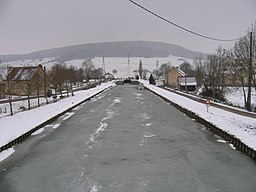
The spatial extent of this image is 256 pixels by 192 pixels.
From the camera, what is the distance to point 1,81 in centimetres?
3244

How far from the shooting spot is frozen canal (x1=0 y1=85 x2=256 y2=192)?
941cm

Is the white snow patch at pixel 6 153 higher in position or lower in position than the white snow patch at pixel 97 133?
higher

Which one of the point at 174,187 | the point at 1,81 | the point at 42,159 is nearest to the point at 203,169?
the point at 174,187

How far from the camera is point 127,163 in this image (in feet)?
37.7

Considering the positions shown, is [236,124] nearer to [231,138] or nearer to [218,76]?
[231,138]

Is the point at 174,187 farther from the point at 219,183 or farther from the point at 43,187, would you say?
the point at 43,187

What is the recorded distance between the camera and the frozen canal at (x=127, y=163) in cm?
941

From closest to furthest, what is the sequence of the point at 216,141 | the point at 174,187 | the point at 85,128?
1. the point at 174,187
2. the point at 216,141
3. the point at 85,128

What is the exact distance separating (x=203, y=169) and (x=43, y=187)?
16.7 ft

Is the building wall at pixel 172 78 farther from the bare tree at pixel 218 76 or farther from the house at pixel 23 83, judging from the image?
the house at pixel 23 83

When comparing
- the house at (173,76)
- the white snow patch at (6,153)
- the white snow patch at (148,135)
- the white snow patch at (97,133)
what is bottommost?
the white snow patch at (148,135)

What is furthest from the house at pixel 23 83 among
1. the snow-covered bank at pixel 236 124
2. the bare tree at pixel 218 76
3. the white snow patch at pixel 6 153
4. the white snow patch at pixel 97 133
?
the bare tree at pixel 218 76

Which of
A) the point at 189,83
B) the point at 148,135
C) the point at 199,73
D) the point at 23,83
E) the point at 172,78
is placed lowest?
the point at 148,135

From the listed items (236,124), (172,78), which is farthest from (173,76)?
(236,124)
